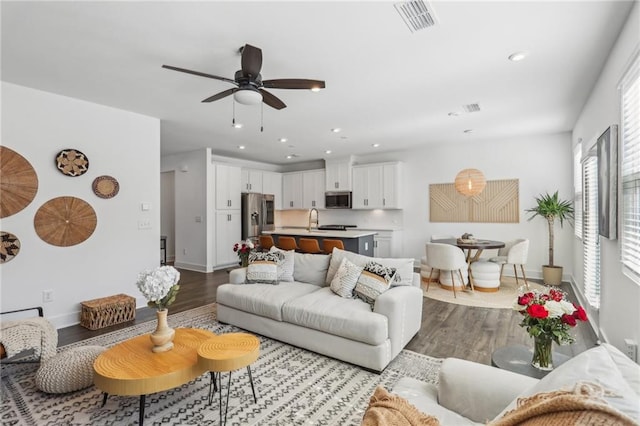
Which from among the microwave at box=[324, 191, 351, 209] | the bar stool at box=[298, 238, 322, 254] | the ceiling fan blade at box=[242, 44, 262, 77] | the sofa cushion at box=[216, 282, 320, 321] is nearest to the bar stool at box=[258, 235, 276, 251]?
the bar stool at box=[298, 238, 322, 254]

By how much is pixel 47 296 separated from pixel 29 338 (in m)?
1.48

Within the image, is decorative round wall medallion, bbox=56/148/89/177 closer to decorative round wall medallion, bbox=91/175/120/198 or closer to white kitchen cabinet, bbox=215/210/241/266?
decorative round wall medallion, bbox=91/175/120/198

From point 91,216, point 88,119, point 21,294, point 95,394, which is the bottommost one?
point 95,394

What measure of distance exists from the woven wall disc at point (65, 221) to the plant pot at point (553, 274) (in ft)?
23.4

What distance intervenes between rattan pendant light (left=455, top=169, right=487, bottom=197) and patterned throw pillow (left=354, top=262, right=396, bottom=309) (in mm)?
2992

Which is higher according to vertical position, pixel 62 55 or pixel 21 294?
pixel 62 55

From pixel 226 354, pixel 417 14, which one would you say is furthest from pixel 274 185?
pixel 226 354

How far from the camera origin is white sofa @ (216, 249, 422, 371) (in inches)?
103

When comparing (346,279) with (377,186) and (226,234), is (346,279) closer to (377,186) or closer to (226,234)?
(377,186)

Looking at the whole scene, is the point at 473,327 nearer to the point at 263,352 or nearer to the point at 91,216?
the point at 263,352

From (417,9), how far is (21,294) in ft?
15.8

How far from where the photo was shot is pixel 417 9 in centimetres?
220

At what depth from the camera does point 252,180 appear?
8.16 meters

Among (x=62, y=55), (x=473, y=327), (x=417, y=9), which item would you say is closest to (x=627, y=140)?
(x=417, y=9)
